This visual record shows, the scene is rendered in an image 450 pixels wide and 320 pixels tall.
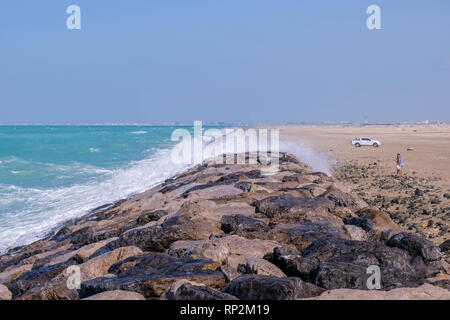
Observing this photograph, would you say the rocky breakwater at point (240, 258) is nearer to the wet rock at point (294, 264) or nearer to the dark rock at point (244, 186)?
the wet rock at point (294, 264)

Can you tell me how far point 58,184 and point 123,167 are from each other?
7.64 meters

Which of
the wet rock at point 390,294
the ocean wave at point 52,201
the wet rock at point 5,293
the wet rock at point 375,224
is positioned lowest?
the ocean wave at point 52,201

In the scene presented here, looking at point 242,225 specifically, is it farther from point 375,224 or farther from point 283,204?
point 375,224

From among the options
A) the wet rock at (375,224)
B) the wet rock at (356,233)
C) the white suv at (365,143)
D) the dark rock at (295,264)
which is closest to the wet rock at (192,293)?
the dark rock at (295,264)

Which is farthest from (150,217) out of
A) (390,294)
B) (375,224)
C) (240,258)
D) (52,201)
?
(52,201)

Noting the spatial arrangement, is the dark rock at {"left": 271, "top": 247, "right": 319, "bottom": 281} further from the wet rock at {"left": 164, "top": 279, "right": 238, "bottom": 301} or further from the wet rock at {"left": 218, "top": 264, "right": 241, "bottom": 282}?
the wet rock at {"left": 164, "top": 279, "right": 238, "bottom": 301}

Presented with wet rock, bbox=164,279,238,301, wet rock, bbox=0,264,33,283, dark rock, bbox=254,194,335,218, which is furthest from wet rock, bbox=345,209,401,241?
wet rock, bbox=0,264,33,283

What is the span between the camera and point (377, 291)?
14.8 feet

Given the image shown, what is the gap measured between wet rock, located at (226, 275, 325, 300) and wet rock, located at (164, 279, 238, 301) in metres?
0.19

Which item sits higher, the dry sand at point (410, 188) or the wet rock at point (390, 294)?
the wet rock at point (390, 294)

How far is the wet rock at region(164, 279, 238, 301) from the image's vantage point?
171 inches

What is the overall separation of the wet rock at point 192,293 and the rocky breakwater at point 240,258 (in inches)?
0.4

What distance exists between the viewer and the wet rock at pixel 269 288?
14.3 feet
